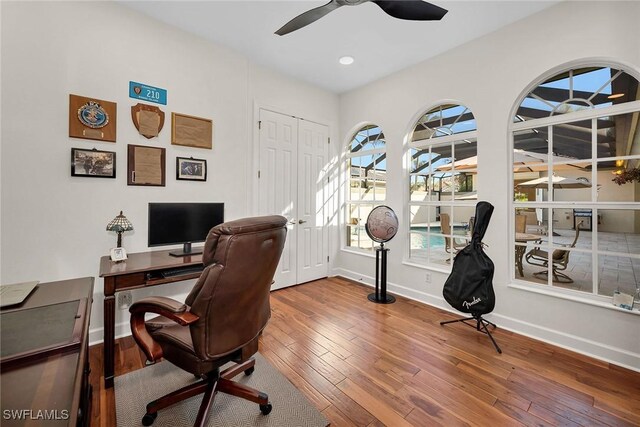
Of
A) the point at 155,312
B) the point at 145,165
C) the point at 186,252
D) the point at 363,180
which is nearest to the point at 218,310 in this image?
the point at 155,312

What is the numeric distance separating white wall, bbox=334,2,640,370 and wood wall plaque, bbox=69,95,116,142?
3.10 metres

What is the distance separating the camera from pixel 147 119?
8.43 feet

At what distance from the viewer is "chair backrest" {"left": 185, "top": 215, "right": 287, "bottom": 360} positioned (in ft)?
4.12

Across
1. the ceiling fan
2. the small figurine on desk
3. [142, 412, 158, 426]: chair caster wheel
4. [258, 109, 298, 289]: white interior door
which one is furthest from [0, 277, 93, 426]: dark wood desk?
[258, 109, 298, 289]: white interior door

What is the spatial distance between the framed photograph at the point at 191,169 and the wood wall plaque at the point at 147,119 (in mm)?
327

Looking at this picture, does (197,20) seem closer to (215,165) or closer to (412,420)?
(215,165)

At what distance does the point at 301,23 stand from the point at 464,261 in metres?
2.48

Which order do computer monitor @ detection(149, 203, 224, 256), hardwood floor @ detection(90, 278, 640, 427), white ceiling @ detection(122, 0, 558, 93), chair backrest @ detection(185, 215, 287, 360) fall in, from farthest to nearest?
white ceiling @ detection(122, 0, 558, 93) → computer monitor @ detection(149, 203, 224, 256) → hardwood floor @ detection(90, 278, 640, 427) → chair backrest @ detection(185, 215, 287, 360)

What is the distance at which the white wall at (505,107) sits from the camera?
83.8 inches

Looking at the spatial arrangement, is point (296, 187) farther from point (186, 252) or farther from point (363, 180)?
point (186, 252)

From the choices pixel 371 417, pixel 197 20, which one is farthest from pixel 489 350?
pixel 197 20

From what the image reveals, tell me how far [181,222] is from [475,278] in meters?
2.68

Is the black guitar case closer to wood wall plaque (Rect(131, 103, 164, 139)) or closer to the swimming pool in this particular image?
the swimming pool

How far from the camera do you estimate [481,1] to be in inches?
92.0
